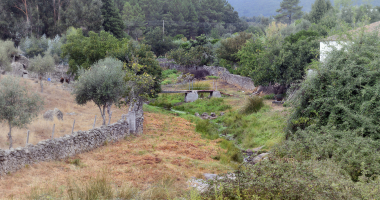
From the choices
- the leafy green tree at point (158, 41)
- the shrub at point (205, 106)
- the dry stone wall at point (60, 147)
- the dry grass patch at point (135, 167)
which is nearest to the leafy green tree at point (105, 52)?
the shrub at point (205, 106)

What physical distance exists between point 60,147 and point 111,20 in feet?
193

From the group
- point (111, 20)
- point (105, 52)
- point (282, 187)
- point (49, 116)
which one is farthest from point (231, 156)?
point (111, 20)

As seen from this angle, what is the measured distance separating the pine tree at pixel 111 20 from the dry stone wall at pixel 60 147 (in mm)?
52504

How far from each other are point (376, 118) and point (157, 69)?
2273 cm

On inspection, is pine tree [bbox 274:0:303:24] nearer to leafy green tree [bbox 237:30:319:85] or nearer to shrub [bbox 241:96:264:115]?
leafy green tree [bbox 237:30:319:85]

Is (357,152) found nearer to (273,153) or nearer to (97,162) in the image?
(273,153)

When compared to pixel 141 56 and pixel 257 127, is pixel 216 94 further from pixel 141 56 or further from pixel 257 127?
pixel 257 127

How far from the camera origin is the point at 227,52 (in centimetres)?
5872

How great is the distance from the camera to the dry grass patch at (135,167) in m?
10.5

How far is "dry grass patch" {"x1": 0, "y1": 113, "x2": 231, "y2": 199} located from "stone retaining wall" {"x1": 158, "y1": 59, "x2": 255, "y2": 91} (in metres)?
24.0

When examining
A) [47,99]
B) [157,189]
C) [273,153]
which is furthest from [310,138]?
[47,99]

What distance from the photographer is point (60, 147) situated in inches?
566

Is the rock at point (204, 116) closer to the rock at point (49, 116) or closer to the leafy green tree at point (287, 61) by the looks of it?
the leafy green tree at point (287, 61)

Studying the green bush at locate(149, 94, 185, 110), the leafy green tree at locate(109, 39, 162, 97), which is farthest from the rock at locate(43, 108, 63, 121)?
the green bush at locate(149, 94, 185, 110)
